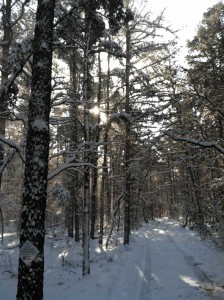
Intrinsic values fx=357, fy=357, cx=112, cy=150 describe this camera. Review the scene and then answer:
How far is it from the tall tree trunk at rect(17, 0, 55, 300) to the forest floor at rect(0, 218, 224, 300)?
3.98 metres

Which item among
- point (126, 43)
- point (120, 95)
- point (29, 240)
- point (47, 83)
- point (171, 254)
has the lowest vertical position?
point (171, 254)

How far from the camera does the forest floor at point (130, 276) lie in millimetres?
9805

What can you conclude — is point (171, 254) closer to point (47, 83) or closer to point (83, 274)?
point (83, 274)

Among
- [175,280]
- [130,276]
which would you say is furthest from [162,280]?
[130,276]

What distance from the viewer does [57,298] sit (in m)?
9.41

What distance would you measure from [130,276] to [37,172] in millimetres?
7304

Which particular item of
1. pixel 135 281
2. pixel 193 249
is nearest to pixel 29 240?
pixel 135 281

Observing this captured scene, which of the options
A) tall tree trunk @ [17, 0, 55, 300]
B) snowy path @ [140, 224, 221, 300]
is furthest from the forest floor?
tall tree trunk @ [17, 0, 55, 300]

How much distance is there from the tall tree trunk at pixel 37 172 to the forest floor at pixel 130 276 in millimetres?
3977

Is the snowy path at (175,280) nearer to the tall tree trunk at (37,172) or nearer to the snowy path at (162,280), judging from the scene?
the snowy path at (162,280)

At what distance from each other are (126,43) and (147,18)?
2052 millimetres

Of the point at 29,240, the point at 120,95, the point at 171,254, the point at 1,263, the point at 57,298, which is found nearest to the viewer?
the point at 29,240

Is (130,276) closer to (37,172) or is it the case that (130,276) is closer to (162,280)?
(162,280)

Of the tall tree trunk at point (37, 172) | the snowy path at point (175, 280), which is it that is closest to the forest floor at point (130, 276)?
the snowy path at point (175, 280)
